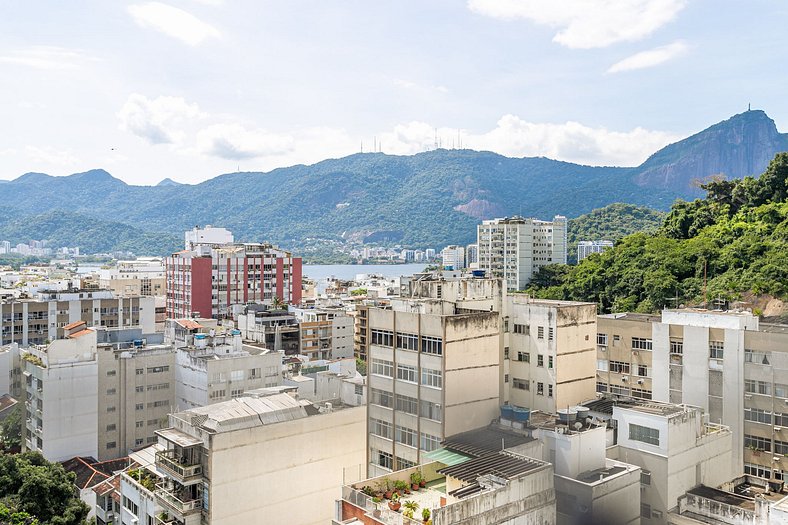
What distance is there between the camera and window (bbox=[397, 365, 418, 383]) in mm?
16072

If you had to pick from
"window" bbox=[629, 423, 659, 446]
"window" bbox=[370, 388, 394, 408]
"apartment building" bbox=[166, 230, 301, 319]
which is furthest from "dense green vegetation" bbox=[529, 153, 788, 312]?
"apartment building" bbox=[166, 230, 301, 319]

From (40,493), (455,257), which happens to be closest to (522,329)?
(40,493)

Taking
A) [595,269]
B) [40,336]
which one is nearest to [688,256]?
[595,269]

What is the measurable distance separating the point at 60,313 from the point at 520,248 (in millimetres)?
47688

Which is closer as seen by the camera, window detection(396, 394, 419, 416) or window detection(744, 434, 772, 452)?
window detection(396, 394, 419, 416)

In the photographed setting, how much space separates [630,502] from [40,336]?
37.0 m

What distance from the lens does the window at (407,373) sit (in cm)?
1607

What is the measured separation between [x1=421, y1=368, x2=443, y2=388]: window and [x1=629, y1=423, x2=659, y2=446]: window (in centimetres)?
471

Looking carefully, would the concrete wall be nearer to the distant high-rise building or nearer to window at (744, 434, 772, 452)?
window at (744, 434, 772, 452)

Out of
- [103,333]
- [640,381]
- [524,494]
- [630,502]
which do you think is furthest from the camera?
[103,333]

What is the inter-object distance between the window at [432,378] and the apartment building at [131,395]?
1635cm

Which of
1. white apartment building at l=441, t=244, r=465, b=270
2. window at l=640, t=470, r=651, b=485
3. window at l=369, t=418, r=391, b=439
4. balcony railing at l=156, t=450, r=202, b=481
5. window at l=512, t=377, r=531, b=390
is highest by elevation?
white apartment building at l=441, t=244, r=465, b=270

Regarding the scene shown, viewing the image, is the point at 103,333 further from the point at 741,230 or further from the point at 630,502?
the point at 741,230

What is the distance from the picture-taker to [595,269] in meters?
46.0
